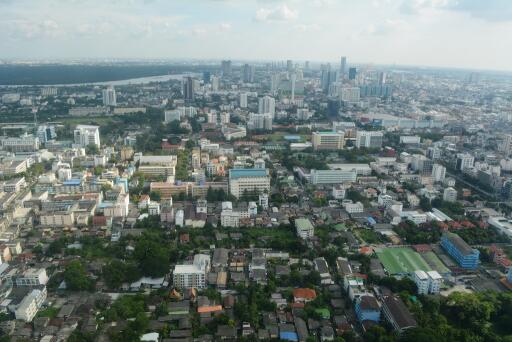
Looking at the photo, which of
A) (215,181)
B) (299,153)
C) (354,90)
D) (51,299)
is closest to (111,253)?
(51,299)

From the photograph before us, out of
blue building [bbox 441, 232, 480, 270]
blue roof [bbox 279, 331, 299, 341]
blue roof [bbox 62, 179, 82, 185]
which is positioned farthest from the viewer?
blue roof [bbox 62, 179, 82, 185]

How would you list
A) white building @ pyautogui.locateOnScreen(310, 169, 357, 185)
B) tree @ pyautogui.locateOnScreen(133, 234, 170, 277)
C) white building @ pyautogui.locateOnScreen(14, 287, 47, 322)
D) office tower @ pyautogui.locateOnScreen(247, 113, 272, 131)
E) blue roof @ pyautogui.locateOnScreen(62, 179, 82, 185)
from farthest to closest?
office tower @ pyautogui.locateOnScreen(247, 113, 272, 131), white building @ pyautogui.locateOnScreen(310, 169, 357, 185), blue roof @ pyautogui.locateOnScreen(62, 179, 82, 185), tree @ pyautogui.locateOnScreen(133, 234, 170, 277), white building @ pyautogui.locateOnScreen(14, 287, 47, 322)

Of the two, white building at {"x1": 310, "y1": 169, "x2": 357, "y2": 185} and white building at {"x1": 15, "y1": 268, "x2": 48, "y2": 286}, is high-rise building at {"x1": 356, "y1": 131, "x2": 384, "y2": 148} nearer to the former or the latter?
white building at {"x1": 310, "y1": 169, "x2": 357, "y2": 185}

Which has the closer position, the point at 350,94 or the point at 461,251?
the point at 461,251

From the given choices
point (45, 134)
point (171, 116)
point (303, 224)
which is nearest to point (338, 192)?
point (303, 224)

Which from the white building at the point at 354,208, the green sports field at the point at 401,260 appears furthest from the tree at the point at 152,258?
the white building at the point at 354,208

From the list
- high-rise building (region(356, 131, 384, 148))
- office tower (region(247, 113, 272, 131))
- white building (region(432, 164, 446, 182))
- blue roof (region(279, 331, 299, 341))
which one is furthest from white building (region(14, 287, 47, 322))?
office tower (region(247, 113, 272, 131))

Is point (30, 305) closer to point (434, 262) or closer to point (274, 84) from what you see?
point (434, 262)
